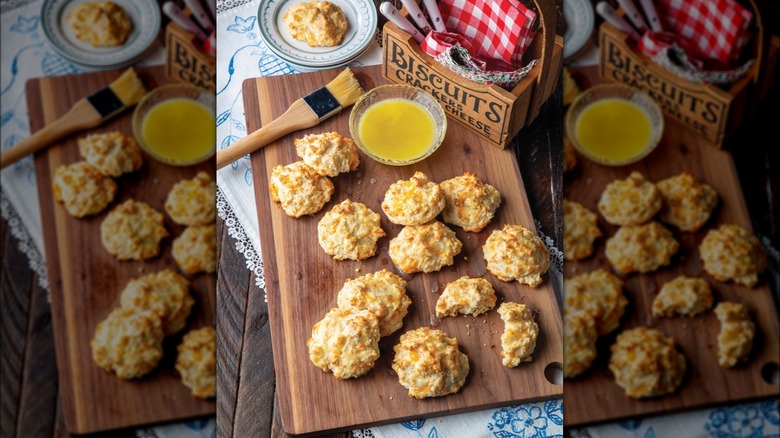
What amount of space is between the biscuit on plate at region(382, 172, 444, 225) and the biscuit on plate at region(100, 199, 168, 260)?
38 cm

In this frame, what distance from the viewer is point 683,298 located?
1310 mm

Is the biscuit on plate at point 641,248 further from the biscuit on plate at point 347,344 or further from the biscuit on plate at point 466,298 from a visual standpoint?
the biscuit on plate at point 347,344

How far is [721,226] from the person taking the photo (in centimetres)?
132

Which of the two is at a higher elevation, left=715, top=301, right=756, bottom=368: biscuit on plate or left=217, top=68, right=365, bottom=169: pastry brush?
left=217, top=68, right=365, bottom=169: pastry brush

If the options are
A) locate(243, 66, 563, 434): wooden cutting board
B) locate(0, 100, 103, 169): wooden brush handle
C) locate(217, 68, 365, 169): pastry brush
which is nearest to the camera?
locate(0, 100, 103, 169): wooden brush handle

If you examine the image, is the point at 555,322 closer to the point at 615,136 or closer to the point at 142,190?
the point at 615,136

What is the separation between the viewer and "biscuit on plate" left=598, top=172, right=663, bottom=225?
1.33 m

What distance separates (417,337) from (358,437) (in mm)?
195

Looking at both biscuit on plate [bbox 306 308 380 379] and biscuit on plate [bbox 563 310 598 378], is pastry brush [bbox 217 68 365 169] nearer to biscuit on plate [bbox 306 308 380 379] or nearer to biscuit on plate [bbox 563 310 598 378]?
biscuit on plate [bbox 306 308 380 379]

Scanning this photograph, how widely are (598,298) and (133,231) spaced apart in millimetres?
793

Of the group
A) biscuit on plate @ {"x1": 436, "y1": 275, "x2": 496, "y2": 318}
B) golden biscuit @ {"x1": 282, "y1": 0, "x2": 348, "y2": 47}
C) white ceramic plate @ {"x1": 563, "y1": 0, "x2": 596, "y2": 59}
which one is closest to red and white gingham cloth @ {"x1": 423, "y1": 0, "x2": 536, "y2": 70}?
white ceramic plate @ {"x1": 563, "y1": 0, "x2": 596, "y2": 59}

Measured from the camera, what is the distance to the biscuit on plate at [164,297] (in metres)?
1.18

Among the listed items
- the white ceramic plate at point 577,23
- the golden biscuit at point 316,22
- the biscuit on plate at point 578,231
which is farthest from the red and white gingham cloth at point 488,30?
the biscuit on plate at point 578,231

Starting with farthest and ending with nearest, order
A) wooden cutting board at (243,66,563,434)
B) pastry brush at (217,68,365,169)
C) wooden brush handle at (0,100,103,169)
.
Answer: pastry brush at (217,68,365,169) < wooden cutting board at (243,66,563,434) < wooden brush handle at (0,100,103,169)
